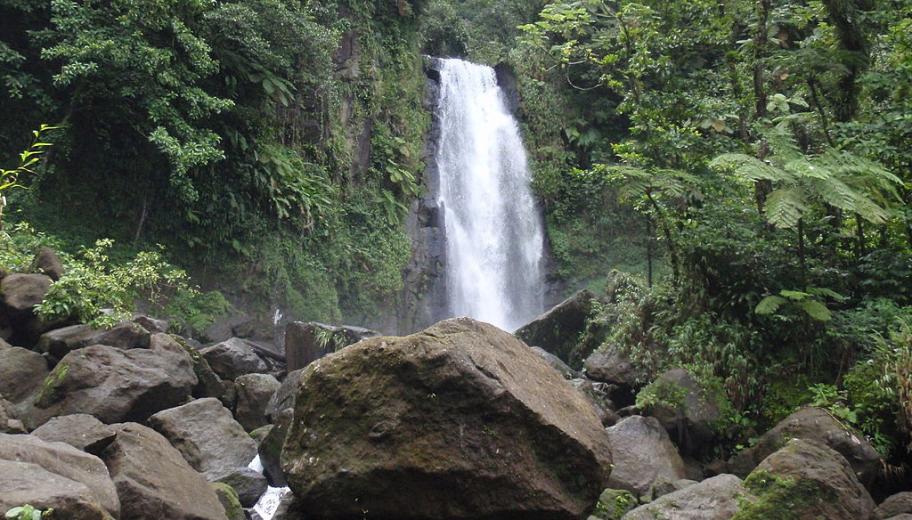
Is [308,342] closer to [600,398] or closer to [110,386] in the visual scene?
[110,386]

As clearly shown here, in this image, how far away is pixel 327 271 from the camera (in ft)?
54.9

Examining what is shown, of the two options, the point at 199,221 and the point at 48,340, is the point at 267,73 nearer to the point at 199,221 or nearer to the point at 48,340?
the point at 199,221

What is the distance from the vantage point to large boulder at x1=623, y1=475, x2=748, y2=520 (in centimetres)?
535

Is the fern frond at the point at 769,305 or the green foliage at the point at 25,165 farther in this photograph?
the green foliage at the point at 25,165

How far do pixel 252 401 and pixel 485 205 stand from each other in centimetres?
1324

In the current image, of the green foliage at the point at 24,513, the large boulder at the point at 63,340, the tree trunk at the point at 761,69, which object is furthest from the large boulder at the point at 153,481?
the tree trunk at the point at 761,69

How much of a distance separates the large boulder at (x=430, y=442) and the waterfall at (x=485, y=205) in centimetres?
1461

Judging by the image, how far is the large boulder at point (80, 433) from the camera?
17.5 ft

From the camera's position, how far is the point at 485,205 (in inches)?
846

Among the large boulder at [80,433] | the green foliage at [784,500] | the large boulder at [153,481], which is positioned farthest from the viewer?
the large boulder at [80,433]

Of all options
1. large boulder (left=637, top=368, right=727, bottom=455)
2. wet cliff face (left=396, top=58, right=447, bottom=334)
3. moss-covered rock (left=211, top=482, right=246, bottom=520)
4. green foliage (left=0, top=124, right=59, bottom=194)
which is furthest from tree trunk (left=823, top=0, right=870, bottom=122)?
wet cliff face (left=396, top=58, right=447, bottom=334)

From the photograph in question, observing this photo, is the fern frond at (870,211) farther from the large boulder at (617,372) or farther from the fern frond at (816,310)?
the large boulder at (617,372)

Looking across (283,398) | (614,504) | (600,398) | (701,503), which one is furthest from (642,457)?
(283,398)

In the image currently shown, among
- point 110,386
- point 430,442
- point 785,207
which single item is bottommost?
point 110,386
